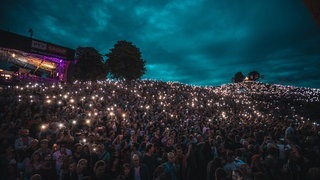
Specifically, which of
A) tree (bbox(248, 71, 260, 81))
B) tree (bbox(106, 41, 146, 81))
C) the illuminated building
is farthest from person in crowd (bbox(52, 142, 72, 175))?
tree (bbox(248, 71, 260, 81))

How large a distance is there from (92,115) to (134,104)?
7.19 meters

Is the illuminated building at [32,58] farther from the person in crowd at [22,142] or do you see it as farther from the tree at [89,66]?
the person in crowd at [22,142]

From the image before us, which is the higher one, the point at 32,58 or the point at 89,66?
the point at 89,66

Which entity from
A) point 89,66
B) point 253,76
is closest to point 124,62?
point 89,66

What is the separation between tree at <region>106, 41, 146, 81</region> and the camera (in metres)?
41.6

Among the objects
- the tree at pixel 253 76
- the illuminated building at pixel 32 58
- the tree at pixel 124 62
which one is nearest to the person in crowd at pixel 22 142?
the illuminated building at pixel 32 58

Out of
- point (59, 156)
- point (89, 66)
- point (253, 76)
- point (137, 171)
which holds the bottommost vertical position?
point (137, 171)

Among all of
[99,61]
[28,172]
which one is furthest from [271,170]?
[99,61]

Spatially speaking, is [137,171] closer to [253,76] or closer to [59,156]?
[59,156]

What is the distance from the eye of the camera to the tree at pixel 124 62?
136ft

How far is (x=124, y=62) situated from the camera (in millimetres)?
42094

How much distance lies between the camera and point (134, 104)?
20.3 metres

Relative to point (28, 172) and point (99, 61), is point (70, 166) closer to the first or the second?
point (28, 172)

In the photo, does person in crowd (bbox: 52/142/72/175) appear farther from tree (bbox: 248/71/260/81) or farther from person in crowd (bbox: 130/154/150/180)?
tree (bbox: 248/71/260/81)
